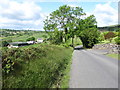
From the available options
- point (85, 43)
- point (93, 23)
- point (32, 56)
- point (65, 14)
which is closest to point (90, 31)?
point (85, 43)

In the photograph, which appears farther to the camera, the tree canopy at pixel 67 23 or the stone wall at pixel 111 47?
the tree canopy at pixel 67 23

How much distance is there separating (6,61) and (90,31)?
44365 millimetres

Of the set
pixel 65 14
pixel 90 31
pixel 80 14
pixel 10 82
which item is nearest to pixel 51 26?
pixel 65 14

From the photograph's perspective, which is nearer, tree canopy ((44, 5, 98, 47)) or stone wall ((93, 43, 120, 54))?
stone wall ((93, 43, 120, 54))

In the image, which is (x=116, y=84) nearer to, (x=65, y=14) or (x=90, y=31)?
(x=65, y=14)

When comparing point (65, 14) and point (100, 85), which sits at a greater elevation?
point (65, 14)

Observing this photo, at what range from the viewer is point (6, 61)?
5.38 metres

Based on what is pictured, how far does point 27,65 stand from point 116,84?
423 cm

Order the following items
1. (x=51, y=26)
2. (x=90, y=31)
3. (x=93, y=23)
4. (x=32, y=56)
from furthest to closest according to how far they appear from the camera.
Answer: (x=93, y=23)
(x=90, y=31)
(x=51, y=26)
(x=32, y=56)

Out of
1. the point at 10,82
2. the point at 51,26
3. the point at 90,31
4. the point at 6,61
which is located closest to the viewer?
the point at 10,82

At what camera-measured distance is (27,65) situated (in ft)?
21.3

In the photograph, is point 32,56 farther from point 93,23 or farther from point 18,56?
point 93,23

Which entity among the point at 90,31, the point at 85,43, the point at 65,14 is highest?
the point at 65,14

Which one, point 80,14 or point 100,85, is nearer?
point 100,85
